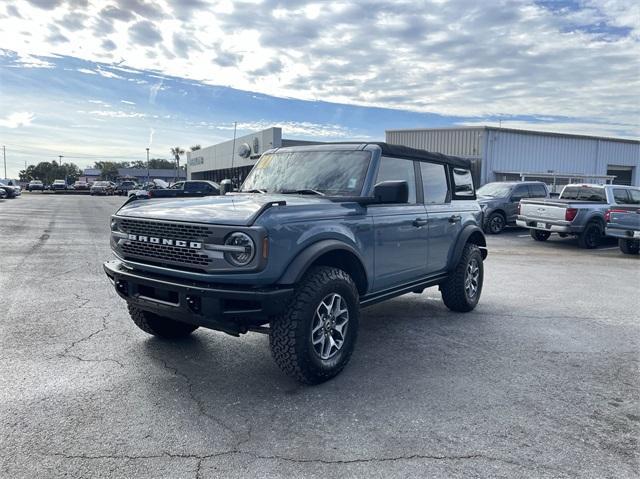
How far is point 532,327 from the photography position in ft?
19.2

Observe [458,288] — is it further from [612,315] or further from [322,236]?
[322,236]

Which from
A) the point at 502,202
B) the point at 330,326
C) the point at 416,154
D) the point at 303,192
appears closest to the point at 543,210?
the point at 502,202

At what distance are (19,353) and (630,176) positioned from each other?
40.1m

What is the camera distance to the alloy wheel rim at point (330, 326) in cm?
398

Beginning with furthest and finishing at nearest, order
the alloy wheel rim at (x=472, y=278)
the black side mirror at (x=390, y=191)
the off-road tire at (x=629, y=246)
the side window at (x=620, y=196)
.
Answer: the side window at (x=620, y=196)
the off-road tire at (x=629, y=246)
the alloy wheel rim at (x=472, y=278)
the black side mirror at (x=390, y=191)

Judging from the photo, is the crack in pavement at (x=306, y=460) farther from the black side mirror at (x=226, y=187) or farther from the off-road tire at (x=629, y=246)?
the off-road tire at (x=629, y=246)

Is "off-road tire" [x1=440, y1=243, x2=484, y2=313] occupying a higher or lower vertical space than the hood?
lower

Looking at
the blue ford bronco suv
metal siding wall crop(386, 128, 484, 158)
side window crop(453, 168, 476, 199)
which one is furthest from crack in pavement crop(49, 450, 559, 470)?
metal siding wall crop(386, 128, 484, 158)

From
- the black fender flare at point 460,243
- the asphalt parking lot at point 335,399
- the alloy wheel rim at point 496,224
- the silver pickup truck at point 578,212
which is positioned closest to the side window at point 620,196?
the silver pickup truck at point 578,212

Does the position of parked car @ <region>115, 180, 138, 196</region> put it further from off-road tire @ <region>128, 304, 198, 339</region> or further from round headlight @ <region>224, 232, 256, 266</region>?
round headlight @ <region>224, 232, 256, 266</region>

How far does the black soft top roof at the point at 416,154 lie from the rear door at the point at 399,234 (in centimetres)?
7

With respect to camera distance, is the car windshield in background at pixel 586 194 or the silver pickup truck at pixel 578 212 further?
the car windshield in background at pixel 586 194

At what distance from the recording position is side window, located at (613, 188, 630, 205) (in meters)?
14.6

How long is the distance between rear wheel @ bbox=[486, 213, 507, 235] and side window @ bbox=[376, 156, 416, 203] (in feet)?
40.7
